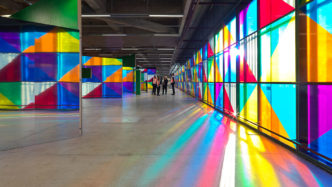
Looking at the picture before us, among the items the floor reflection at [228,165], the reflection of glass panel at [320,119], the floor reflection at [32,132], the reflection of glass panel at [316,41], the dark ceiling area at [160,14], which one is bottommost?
the floor reflection at [228,165]

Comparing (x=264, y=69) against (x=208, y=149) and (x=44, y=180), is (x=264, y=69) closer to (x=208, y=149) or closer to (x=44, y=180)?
(x=208, y=149)

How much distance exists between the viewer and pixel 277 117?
18.0ft

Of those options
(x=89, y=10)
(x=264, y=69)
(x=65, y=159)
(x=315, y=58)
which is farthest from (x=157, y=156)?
(x=89, y=10)

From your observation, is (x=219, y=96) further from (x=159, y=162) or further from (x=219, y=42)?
(x=159, y=162)

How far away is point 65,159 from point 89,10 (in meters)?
10.8

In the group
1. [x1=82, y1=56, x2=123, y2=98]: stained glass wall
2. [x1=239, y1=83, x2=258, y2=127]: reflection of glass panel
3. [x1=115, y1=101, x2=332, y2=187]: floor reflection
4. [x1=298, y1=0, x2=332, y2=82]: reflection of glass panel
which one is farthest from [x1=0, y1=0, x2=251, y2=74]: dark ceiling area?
[x1=115, y1=101, x2=332, y2=187]: floor reflection

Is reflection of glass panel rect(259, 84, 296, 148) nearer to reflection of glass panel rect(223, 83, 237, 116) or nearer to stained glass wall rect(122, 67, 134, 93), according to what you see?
reflection of glass panel rect(223, 83, 237, 116)

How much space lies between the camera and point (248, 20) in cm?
730

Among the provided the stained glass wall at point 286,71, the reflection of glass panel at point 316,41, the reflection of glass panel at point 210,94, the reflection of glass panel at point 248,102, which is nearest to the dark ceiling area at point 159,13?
the stained glass wall at point 286,71

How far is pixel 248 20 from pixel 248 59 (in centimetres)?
122

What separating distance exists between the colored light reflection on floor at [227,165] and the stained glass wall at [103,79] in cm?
1689

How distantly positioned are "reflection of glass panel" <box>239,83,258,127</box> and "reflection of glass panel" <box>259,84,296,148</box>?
A: 1.61 feet

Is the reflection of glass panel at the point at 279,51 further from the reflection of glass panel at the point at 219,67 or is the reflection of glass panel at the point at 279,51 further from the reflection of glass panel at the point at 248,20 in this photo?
the reflection of glass panel at the point at 219,67

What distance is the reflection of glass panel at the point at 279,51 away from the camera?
15.9 ft
